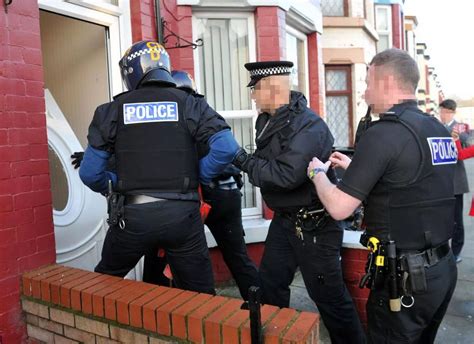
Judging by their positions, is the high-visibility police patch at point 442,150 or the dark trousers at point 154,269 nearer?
the high-visibility police patch at point 442,150

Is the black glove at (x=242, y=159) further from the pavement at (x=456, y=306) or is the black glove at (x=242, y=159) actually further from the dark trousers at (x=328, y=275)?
the pavement at (x=456, y=306)

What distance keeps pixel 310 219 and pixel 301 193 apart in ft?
0.60

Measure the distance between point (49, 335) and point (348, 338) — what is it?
1.85 metres

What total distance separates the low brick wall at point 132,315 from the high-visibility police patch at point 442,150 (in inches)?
36.3

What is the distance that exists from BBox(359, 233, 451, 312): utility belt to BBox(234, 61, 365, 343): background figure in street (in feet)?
2.45

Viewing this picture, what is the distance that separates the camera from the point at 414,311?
2203 millimetres

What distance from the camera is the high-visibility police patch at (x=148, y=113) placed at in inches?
101

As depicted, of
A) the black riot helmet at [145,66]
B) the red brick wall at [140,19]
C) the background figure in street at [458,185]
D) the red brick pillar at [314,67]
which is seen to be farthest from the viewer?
the red brick pillar at [314,67]

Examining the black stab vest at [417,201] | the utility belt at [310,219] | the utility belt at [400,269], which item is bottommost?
the utility belt at [400,269]

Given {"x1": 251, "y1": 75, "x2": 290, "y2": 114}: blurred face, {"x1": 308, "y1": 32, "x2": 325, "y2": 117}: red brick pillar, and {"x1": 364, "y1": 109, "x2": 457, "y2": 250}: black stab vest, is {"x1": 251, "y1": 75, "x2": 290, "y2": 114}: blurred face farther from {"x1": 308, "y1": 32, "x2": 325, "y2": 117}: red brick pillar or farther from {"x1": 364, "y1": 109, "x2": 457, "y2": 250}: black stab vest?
{"x1": 308, "y1": 32, "x2": 325, "y2": 117}: red brick pillar

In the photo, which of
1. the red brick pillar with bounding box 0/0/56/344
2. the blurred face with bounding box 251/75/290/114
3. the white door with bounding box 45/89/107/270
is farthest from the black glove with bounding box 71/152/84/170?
the blurred face with bounding box 251/75/290/114

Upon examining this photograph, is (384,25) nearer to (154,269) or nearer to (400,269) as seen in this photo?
(154,269)

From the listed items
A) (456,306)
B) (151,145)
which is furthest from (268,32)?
(456,306)

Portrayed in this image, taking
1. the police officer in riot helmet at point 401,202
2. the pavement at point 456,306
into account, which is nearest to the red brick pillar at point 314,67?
the pavement at point 456,306
